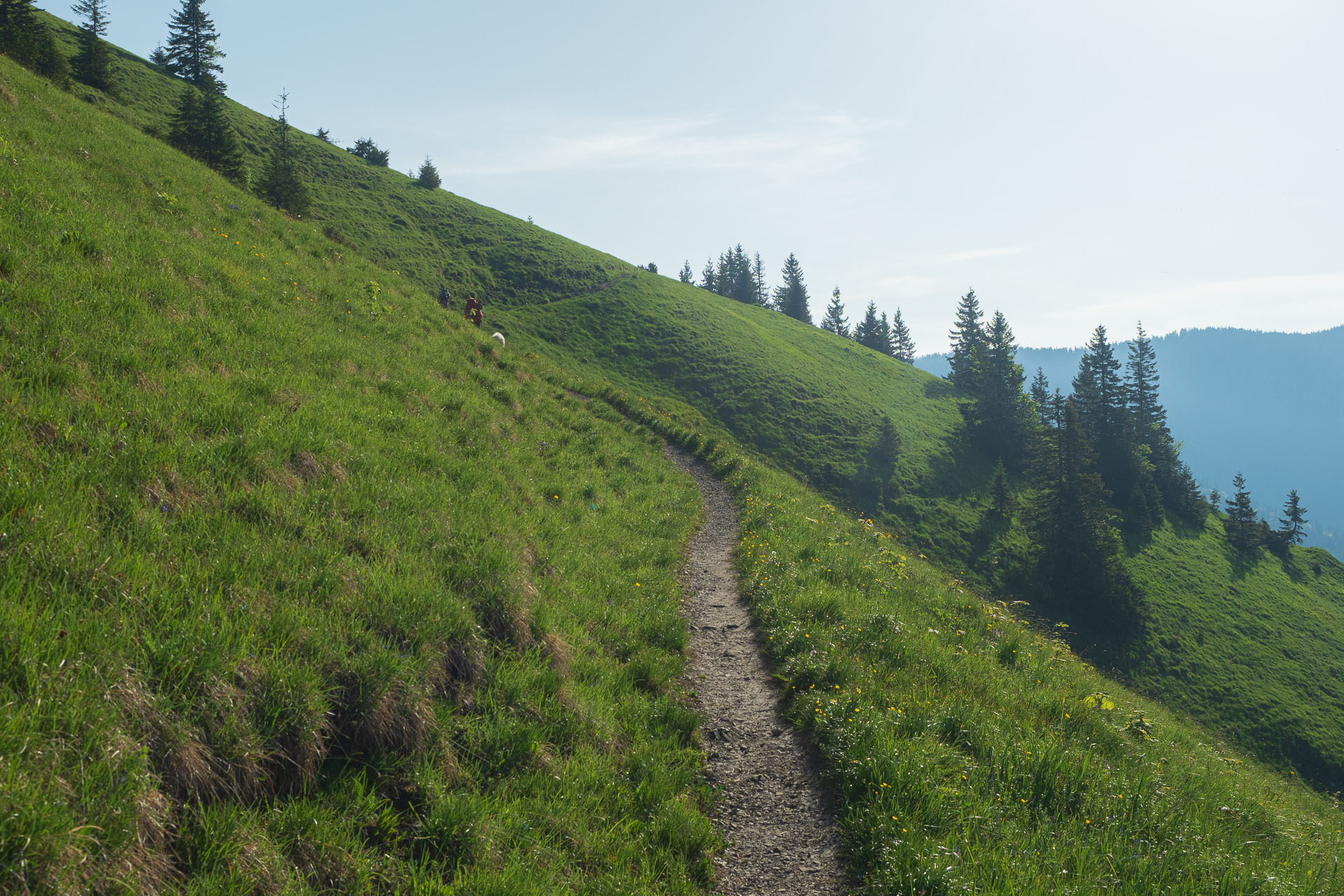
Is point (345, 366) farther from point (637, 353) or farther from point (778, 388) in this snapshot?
point (778, 388)

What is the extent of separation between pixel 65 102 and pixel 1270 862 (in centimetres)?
2963

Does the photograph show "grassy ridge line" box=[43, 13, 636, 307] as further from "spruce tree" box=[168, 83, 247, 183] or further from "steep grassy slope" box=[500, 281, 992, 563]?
"spruce tree" box=[168, 83, 247, 183]

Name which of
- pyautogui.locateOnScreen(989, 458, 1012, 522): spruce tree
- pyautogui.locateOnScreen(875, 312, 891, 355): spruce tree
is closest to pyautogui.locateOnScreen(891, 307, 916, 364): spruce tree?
pyautogui.locateOnScreen(875, 312, 891, 355): spruce tree

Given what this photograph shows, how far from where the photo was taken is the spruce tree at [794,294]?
354 feet

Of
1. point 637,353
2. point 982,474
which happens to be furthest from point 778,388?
point 982,474

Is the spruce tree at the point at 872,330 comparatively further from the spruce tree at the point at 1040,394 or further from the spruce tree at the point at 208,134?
the spruce tree at the point at 208,134

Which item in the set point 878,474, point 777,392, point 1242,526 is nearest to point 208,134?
point 777,392

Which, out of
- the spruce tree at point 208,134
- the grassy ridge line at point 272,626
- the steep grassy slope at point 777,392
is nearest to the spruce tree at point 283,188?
the spruce tree at point 208,134

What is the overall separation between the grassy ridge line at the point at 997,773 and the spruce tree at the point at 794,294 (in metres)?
102

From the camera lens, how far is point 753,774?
6.49m

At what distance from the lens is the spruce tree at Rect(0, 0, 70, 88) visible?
2389 cm

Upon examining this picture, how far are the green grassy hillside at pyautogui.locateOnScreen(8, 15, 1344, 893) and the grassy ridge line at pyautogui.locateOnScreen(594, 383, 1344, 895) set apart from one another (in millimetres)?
46

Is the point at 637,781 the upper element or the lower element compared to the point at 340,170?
lower

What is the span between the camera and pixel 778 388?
170 ft
